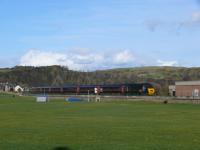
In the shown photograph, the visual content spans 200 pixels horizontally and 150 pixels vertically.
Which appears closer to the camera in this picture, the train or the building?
the train

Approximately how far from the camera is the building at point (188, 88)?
12218cm

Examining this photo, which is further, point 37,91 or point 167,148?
point 37,91

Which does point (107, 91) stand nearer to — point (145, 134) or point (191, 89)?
point (191, 89)

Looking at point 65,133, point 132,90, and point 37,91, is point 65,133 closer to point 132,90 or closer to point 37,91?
point 132,90

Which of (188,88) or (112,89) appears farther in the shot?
(112,89)

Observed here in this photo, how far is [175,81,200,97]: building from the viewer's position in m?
122

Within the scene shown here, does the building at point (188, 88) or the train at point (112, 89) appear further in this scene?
the building at point (188, 88)

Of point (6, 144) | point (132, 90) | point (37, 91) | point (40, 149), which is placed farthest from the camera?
point (37, 91)

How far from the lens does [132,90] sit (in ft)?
390

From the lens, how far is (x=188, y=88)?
126 m

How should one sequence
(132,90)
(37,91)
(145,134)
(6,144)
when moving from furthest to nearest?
(37,91) < (132,90) < (145,134) < (6,144)

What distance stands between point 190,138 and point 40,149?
8.23 m

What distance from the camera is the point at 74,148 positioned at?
19828 millimetres

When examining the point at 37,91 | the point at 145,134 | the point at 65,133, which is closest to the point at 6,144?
the point at 65,133
